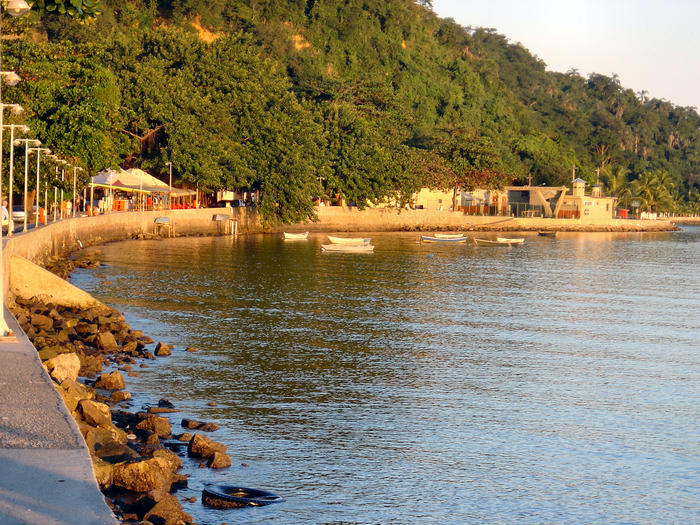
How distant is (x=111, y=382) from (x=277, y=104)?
8816cm

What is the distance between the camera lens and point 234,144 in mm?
98562

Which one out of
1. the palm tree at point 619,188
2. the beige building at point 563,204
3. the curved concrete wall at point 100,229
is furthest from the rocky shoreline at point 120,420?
the palm tree at point 619,188

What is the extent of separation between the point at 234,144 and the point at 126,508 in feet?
284

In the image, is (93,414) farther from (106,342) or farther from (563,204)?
(563,204)

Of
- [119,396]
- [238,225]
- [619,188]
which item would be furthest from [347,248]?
A: [619,188]

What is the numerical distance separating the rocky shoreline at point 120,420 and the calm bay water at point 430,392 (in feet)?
1.95

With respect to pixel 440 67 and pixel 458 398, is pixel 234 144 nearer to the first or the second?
pixel 458 398

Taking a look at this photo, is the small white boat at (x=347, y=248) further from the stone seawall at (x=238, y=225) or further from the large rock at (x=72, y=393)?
the large rock at (x=72, y=393)

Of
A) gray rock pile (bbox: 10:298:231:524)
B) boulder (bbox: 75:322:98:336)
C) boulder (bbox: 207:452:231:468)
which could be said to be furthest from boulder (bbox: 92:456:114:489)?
boulder (bbox: 75:322:98:336)

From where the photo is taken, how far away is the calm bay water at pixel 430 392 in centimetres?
1686

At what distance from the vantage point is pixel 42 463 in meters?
12.3

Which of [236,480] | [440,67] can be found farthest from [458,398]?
[440,67]

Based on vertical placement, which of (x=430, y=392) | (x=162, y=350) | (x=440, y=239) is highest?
(x=440, y=239)

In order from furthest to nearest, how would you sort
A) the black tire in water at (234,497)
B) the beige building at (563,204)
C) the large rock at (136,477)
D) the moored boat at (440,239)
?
the beige building at (563,204) → the moored boat at (440,239) → the black tire in water at (234,497) → the large rock at (136,477)
